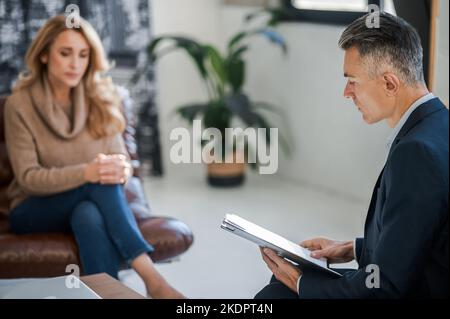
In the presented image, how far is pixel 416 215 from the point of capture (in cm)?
149

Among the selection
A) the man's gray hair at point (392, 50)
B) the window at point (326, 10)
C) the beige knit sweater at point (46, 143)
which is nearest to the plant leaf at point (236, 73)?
the window at point (326, 10)

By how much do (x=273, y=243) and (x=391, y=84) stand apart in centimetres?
43

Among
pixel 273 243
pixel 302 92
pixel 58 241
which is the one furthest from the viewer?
pixel 302 92

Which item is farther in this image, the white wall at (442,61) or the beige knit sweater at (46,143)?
the beige knit sweater at (46,143)

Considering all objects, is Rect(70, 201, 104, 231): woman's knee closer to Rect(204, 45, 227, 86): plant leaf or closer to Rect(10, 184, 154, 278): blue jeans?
Rect(10, 184, 154, 278): blue jeans

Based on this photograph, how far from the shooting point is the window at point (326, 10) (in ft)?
14.3

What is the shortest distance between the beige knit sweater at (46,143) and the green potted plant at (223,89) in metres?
1.64

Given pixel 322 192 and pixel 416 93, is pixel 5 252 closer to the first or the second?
pixel 416 93

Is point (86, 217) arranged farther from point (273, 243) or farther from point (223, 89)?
point (223, 89)

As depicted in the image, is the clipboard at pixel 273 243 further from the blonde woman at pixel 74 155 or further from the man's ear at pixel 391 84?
the blonde woman at pixel 74 155

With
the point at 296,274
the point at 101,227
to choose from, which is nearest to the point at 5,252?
the point at 101,227

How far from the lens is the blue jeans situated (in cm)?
270

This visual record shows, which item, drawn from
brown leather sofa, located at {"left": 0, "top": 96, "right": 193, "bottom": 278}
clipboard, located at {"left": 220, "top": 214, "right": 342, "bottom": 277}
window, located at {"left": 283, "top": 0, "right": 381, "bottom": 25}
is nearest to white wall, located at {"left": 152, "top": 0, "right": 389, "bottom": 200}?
window, located at {"left": 283, "top": 0, "right": 381, "bottom": 25}

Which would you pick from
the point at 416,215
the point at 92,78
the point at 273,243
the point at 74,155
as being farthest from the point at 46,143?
the point at 416,215
